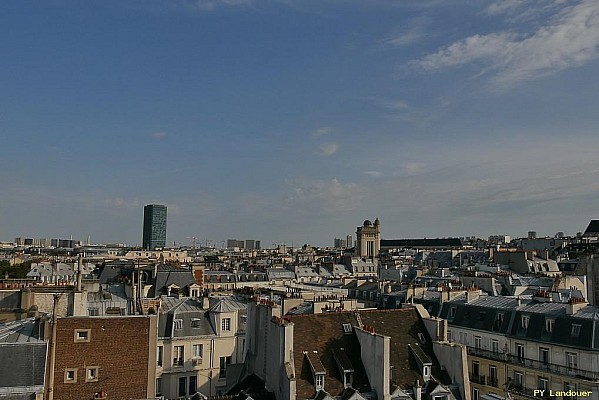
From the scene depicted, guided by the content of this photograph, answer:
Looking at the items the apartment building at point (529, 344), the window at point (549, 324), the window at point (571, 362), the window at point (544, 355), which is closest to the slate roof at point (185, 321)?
the apartment building at point (529, 344)

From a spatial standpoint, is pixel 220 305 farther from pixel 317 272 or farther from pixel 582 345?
pixel 317 272

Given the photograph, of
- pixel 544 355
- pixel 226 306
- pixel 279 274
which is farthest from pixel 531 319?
pixel 279 274

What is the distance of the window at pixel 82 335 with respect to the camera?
22406mm

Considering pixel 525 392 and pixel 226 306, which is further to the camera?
pixel 226 306

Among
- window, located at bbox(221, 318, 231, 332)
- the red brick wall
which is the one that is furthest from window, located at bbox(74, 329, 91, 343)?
window, located at bbox(221, 318, 231, 332)

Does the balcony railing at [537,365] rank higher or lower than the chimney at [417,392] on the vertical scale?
lower

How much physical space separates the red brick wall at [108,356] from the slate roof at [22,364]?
8.44 ft

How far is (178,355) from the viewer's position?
3192 cm

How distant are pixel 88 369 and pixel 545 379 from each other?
21.9 meters

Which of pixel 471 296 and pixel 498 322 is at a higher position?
pixel 471 296

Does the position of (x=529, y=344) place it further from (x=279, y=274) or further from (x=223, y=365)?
(x=279, y=274)

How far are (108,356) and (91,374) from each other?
0.88 metres

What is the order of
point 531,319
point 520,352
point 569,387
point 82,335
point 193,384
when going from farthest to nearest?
1. point 193,384
2. point 520,352
3. point 531,319
4. point 569,387
5. point 82,335

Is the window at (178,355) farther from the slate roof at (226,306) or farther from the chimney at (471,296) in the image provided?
the chimney at (471,296)
